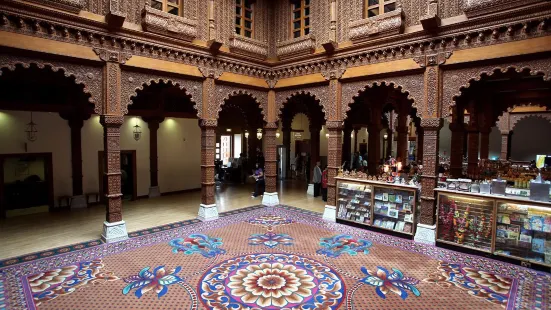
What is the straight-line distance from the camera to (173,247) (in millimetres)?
7027

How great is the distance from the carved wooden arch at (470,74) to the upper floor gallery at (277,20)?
72cm

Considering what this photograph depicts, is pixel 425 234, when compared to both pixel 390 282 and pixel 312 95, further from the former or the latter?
pixel 312 95

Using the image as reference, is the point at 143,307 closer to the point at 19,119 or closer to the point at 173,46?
the point at 173,46

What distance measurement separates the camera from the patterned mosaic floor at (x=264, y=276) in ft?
15.7

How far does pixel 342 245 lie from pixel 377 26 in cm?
569

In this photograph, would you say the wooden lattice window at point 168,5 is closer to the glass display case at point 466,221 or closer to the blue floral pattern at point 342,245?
the blue floral pattern at point 342,245

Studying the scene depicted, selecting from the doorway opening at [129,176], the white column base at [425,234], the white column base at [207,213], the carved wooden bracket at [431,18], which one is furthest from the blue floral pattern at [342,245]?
the doorway opening at [129,176]

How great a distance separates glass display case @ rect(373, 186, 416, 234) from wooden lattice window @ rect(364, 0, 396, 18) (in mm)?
4865

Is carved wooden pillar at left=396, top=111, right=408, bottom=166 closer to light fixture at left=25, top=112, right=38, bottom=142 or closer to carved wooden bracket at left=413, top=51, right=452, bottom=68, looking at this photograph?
carved wooden bracket at left=413, top=51, right=452, bottom=68

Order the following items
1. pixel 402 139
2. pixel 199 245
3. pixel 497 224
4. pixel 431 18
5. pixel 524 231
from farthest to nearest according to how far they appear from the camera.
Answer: pixel 402 139 < pixel 199 245 < pixel 431 18 < pixel 497 224 < pixel 524 231

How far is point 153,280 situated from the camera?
5.45 meters

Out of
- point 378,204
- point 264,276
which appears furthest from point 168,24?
point 378,204

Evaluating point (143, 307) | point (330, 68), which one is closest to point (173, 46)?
point (330, 68)

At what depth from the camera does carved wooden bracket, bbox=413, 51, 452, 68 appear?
7.07m
